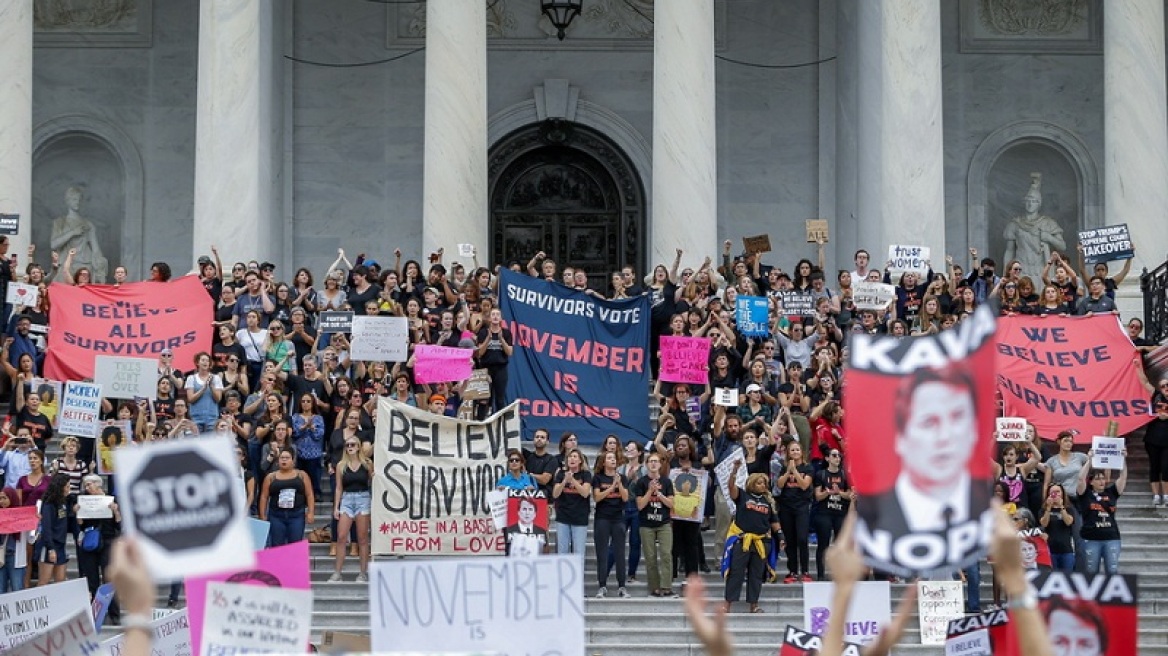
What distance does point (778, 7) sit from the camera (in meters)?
40.2

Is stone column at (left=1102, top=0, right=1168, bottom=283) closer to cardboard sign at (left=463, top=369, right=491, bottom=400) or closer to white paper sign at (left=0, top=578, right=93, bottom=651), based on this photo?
cardboard sign at (left=463, top=369, right=491, bottom=400)

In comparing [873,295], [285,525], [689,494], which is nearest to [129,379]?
[285,525]

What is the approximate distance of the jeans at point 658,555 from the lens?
24.0 metres

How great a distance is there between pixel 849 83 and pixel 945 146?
94.4 inches

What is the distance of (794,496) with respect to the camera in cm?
2438

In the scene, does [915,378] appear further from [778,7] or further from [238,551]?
[778,7]

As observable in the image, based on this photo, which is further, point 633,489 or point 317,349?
point 317,349

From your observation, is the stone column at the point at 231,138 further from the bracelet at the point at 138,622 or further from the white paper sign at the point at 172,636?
the bracelet at the point at 138,622

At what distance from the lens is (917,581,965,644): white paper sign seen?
887 inches

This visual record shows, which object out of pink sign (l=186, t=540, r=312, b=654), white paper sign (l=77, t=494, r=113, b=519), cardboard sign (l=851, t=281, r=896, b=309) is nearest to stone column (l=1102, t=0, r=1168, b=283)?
cardboard sign (l=851, t=281, r=896, b=309)

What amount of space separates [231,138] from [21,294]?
5524mm

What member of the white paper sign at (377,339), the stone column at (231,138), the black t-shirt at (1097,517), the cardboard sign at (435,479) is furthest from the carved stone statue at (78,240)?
the black t-shirt at (1097,517)

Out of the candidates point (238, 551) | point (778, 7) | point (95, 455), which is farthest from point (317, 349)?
point (238, 551)

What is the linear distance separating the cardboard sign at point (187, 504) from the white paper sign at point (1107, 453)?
58.7ft
